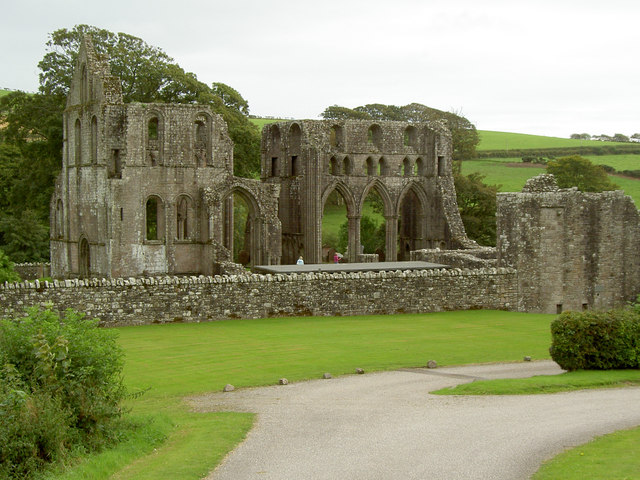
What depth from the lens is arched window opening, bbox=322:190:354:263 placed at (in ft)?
186

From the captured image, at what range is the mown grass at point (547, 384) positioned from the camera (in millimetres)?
16531

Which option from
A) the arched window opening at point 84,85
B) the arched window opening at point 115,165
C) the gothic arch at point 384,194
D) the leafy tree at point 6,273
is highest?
the arched window opening at point 84,85

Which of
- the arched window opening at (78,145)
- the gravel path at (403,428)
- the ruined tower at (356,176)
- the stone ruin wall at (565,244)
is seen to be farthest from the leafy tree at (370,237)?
the gravel path at (403,428)

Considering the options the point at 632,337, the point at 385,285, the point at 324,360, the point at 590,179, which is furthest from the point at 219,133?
the point at 590,179

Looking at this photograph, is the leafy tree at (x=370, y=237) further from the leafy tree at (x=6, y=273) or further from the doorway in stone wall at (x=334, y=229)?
the leafy tree at (x=6, y=273)

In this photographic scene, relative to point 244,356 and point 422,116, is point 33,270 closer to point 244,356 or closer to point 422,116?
point 244,356

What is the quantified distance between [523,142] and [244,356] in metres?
93.2

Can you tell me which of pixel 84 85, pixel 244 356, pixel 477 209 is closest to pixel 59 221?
pixel 84 85

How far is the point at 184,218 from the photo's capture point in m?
43.3

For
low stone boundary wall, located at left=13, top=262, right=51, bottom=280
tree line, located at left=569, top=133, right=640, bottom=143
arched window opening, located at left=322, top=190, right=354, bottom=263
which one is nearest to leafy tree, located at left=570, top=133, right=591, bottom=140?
tree line, located at left=569, top=133, right=640, bottom=143

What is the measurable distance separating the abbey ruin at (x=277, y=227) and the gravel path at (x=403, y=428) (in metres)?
10.4

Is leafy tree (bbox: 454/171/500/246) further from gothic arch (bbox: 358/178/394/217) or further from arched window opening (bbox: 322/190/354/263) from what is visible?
gothic arch (bbox: 358/178/394/217)

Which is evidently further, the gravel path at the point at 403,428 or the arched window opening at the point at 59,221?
the arched window opening at the point at 59,221

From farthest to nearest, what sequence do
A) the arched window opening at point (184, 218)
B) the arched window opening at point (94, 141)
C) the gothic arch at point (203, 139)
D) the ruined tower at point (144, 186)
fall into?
the gothic arch at point (203, 139)
the arched window opening at point (184, 218)
the arched window opening at point (94, 141)
the ruined tower at point (144, 186)
